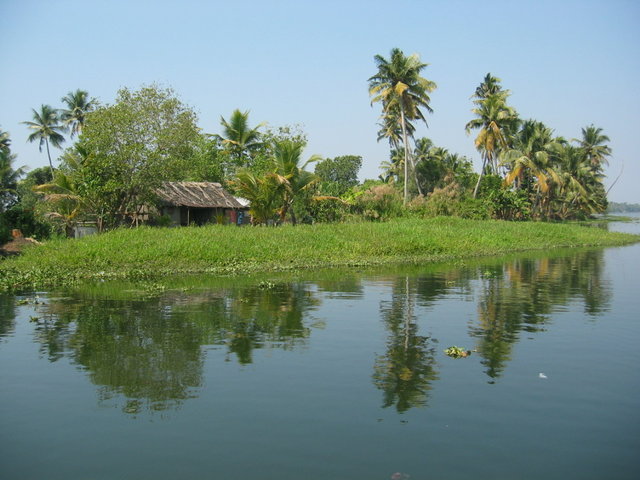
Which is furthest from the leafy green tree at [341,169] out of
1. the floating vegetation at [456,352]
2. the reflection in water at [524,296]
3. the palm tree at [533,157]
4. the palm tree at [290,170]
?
the floating vegetation at [456,352]

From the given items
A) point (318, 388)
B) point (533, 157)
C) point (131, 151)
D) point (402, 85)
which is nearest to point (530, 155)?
point (533, 157)

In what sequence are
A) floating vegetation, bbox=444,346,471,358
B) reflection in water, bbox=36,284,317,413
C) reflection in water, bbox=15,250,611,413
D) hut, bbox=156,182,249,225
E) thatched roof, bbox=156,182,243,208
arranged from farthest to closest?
1. hut, bbox=156,182,249,225
2. thatched roof, bbox=156,182,243,208
3. floating vegetation, bbox=444,346,471,358
4. reflection in water, bbox=15,250,611,413
5. reflection in water, bbox=36,284,317,413

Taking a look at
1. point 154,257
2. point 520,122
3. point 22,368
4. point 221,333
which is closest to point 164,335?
point 221,333

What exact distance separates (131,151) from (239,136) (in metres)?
15.9

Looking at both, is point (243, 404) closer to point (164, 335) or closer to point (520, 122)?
point (164, 335)

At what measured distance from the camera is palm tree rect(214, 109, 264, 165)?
40969 millimetres

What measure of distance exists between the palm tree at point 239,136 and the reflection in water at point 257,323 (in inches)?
917

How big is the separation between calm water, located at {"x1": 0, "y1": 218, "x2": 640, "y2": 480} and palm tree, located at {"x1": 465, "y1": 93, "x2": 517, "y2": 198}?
30795 mm

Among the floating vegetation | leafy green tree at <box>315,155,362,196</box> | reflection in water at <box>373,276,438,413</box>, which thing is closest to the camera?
reflection in water at <box>373,276,438,413</box>

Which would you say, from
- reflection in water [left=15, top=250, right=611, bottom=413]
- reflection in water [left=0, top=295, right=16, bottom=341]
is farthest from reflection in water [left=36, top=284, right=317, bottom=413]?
reflection in water [left=0, top=295, right=16, bottom=341]

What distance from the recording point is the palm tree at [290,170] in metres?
27.1

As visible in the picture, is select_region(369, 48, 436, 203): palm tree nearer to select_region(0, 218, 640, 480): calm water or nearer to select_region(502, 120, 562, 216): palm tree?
select_region(502, 120, 562, 216): palm tree

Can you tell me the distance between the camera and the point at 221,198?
34.3m

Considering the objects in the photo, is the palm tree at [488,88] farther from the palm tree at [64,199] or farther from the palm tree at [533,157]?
the palm tree at [64,199]
